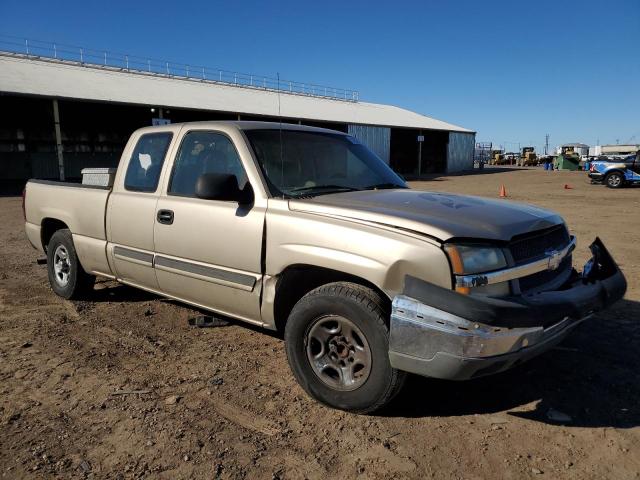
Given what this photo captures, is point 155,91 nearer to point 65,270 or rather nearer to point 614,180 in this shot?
point 614,180

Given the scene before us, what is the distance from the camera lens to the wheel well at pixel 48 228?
5672mm

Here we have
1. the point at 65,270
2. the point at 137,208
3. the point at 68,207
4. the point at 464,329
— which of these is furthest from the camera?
the point at 65,270

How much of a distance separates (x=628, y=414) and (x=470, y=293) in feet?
4.72

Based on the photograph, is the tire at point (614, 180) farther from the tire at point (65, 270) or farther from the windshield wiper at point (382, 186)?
the tire at point (65, 270)

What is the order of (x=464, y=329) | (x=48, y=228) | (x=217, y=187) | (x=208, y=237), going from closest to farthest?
(x=464, y=329) < (x=217, y=187) < (x=208, y=237) < (x=48, y=228)

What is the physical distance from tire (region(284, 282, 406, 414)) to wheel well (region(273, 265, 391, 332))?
18 cm

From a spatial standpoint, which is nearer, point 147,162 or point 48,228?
point 147,162

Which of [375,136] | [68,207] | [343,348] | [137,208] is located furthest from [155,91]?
[343,348]

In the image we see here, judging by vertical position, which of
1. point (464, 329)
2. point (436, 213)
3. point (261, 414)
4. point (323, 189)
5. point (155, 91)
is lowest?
point (261, 414)

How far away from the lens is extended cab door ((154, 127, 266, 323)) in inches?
140

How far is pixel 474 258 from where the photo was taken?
273cm

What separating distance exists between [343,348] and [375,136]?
111 ft

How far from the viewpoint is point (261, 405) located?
10.6 feet

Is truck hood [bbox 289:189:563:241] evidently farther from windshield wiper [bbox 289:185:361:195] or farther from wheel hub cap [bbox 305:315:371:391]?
wheel hub cap [bbox 305:315:371:391]
